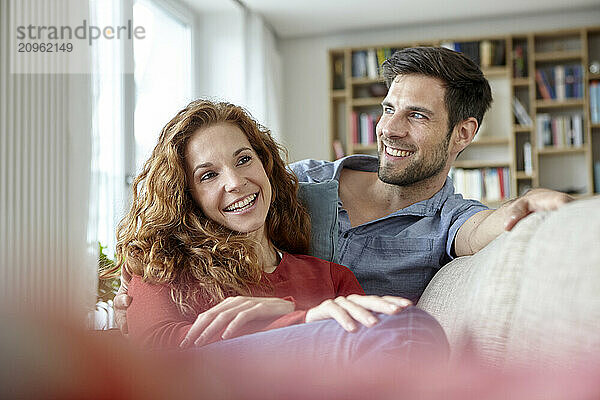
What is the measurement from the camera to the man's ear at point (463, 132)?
6.62ft

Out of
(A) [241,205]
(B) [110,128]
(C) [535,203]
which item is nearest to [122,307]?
(A) [241,205]

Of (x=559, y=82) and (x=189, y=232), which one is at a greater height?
(x=559, y=82)

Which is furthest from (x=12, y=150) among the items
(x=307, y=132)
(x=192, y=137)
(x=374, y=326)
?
(x=307, y=132)

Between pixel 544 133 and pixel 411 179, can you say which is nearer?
pixel 411 179

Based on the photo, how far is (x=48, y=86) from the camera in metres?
2.35

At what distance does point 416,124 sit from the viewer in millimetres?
1937

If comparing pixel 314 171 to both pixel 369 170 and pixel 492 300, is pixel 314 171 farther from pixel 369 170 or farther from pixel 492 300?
pixel 492 300

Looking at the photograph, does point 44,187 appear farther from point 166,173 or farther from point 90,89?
point 166,173

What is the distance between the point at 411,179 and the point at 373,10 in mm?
3414

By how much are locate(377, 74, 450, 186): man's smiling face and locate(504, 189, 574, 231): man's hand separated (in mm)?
815

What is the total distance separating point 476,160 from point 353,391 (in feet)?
15.7

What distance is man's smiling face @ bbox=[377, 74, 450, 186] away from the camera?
1905mm

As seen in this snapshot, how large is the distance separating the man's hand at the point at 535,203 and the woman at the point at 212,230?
326mm

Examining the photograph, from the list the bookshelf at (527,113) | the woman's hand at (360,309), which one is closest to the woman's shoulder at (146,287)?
the woman's hand at (360,309)
